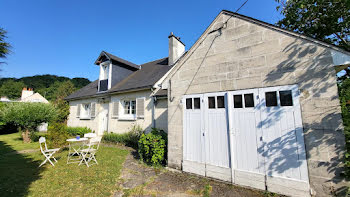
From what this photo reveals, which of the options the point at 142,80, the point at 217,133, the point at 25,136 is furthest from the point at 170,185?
the point at 25,136

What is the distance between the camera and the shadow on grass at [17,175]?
3.72 metres

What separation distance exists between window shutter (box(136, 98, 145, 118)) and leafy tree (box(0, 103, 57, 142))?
7473 mm

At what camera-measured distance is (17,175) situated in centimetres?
462

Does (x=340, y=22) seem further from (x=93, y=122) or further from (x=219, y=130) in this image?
(x=93, y=122)

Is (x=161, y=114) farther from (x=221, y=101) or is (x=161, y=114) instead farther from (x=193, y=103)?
(x=221, y=101)

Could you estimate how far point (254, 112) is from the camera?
12.2 ft

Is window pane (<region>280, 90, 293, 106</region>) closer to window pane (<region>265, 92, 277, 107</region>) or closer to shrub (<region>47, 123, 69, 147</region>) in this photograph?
window pane (<region>265, 92, 277, 107</region>)

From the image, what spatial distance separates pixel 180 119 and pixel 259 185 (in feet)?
9.18

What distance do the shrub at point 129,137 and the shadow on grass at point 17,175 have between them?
12.8ft

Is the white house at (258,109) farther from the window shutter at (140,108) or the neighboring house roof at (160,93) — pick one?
the window shutter at (140,108)

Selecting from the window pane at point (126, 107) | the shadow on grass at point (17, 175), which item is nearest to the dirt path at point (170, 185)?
the shadow on grass at point (17, 175)

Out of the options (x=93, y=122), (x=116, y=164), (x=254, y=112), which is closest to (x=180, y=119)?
(x=254, y=112)

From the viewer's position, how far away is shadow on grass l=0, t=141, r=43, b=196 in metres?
3.72

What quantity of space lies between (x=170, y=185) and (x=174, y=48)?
9.73m
